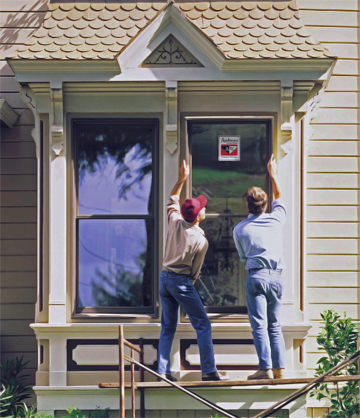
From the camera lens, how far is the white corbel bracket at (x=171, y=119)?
6.54m

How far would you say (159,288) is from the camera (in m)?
6.55

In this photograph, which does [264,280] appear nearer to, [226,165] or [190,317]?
[190,317]

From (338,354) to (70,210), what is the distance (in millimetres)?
3467

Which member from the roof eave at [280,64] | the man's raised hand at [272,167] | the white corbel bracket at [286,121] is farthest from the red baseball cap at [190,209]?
the roof eave at [280,64]

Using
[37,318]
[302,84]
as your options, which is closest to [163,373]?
[37,318]

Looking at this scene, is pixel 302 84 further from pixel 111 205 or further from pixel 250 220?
pixel 111 205

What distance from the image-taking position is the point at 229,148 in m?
6.78

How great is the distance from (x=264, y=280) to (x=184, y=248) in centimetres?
87

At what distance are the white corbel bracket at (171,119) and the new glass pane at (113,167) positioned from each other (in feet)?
0.99

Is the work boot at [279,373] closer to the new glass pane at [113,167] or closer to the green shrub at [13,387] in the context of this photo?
the new glass pane at [113,167]

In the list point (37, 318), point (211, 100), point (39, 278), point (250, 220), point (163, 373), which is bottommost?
point (163, 373)

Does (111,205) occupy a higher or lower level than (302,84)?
lower

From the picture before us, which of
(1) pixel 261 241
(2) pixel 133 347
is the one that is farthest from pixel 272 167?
(2) pixel 133 347

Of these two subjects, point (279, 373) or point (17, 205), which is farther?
point (17, 205)
